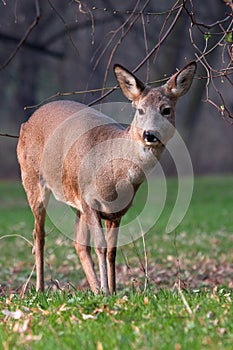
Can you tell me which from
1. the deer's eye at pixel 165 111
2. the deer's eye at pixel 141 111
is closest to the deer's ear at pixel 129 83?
the deer's eye at pixel 141 111

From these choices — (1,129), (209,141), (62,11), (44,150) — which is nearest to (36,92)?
(1,129)

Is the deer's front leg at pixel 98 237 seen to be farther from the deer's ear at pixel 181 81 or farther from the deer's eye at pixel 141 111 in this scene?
the deer's ear at pixel 181 81

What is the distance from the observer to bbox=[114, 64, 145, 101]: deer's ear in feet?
23.9

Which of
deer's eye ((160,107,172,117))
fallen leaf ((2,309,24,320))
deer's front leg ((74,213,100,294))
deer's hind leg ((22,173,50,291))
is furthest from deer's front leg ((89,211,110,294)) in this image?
fallen leaf ((2,309,24,320))

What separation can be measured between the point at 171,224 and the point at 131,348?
13.6 m

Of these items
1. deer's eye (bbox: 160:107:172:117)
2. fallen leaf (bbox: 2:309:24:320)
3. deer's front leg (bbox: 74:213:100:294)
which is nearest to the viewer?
fallen leaf (bbox: 2:309:24:320)

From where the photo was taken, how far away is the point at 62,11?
26.6 meters

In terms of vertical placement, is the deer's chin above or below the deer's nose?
below

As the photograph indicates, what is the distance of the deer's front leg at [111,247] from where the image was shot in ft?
25.5

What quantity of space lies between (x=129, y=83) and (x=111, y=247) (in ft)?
5.27

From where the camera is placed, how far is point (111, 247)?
7.87 metres

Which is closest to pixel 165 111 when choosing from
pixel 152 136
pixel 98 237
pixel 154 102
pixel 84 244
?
pixel 154 102

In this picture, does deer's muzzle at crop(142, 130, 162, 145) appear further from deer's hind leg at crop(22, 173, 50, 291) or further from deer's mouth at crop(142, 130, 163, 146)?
deer's hind leg at crop(22, 173, 50, 291)

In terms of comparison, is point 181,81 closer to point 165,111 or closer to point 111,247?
point 165,111
